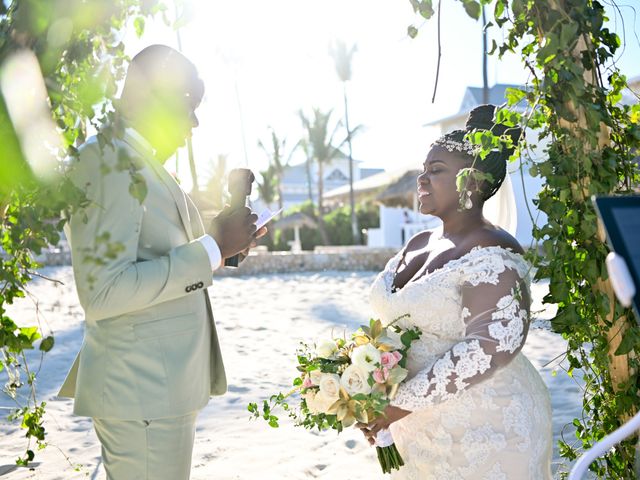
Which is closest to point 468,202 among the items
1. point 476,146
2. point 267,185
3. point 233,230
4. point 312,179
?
point 476,146

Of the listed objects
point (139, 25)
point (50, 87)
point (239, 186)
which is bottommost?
point (239, 186)

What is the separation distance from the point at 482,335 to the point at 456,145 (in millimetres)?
753

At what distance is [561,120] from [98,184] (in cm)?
149

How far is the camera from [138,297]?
6.73 feet

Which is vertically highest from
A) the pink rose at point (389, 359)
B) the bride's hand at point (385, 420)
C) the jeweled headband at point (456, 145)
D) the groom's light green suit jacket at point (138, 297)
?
the jeweled headband at point (456, 145)

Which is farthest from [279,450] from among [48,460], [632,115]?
[632,115]

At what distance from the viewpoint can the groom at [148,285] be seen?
2.07 metres

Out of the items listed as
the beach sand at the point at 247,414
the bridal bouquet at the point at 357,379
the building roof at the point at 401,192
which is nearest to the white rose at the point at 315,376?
the bridal bouquet at the point at 357,379

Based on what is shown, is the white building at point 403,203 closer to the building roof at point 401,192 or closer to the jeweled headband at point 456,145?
the building roof at point 401,192

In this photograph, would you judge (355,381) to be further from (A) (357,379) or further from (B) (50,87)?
(B) (50,87)

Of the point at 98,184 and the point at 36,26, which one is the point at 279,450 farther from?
the point at 36,26

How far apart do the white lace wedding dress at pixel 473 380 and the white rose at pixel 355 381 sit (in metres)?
0.16

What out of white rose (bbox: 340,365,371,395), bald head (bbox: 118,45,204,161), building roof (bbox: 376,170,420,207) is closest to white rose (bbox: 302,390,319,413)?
white rose (bbox: 340,365,371,395)

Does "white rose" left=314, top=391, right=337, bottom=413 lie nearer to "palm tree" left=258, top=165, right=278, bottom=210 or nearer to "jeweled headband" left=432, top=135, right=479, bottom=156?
"jeweled headband" left=432, top=135, right=479, bottom=156
